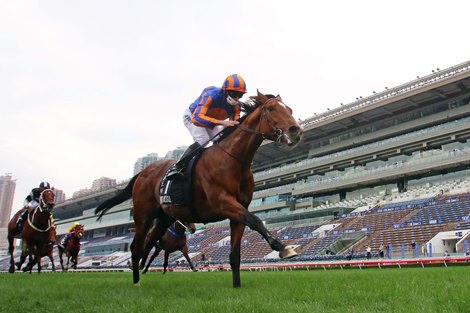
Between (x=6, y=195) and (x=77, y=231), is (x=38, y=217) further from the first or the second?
(x=6, y=195)

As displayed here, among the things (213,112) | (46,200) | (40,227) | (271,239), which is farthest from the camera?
(40,227)

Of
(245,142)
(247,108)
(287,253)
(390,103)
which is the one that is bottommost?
(287,253)

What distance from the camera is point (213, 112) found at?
22.3 ft

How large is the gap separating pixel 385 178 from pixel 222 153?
44048 millimetres

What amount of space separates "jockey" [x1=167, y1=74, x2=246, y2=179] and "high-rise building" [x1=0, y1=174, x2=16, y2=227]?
179 meters

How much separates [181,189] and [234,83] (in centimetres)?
186

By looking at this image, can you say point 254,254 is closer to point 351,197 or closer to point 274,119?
point 351,197

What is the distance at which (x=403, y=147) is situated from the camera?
47125 millimetres

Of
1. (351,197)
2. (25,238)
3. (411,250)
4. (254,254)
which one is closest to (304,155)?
(351,197)

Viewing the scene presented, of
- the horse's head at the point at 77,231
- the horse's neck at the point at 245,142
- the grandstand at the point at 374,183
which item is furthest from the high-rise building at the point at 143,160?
the horse's neck at the point at 245,142

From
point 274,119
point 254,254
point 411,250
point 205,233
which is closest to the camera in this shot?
point 274,119

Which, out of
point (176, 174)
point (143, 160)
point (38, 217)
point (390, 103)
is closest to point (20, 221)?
point (38, 217)

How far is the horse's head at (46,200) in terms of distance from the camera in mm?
12508

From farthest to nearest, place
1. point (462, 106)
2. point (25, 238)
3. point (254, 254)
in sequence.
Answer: point (462, 106)
point (254, 254)
point (25, 238)
